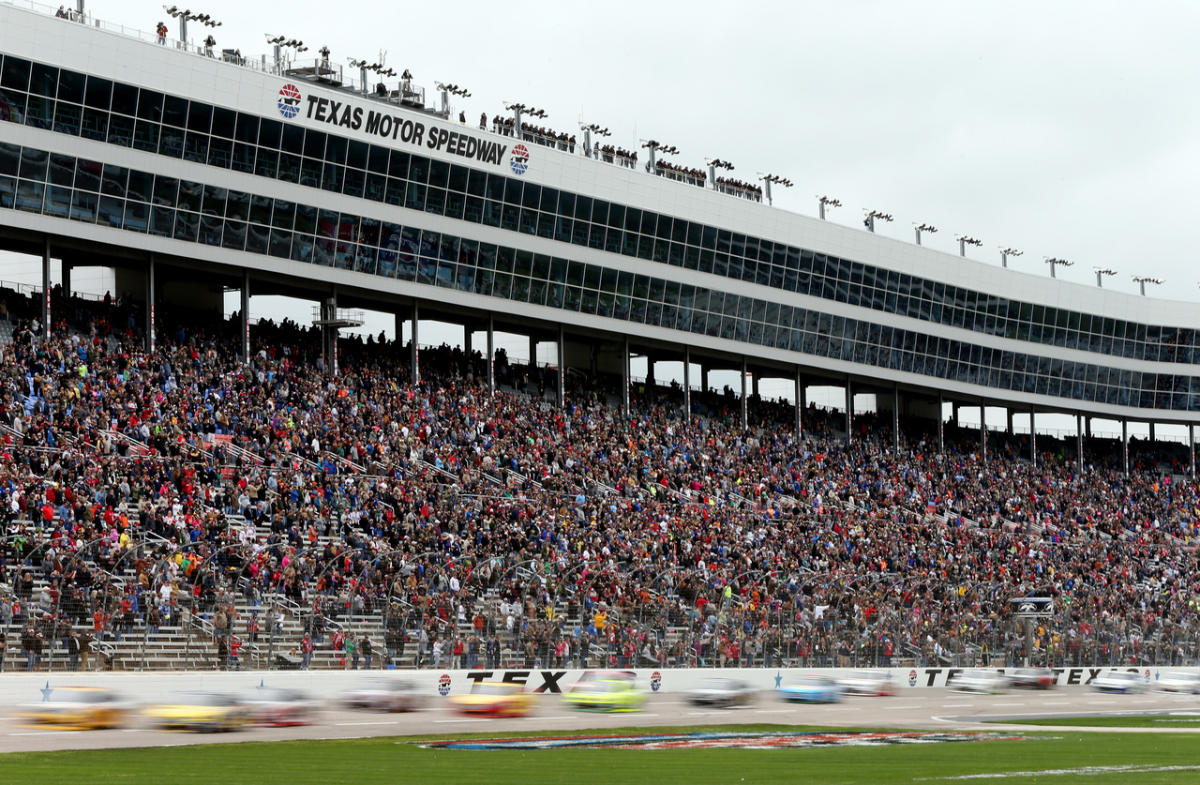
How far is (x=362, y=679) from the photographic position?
34.0 meters

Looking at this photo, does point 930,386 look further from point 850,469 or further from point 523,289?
point 523,289

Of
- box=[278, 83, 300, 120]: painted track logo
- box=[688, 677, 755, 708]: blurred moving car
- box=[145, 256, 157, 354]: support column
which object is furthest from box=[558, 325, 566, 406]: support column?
box=[688, 677, 755, 708]: blurred moving car

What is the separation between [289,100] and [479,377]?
536 inches

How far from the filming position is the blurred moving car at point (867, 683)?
41.6 metres

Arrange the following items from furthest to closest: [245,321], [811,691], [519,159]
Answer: [519,159]
[245,321]
[811,691]

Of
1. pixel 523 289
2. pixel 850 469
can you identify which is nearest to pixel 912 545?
pixel 850 469

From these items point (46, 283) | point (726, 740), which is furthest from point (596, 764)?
point (46, 283)

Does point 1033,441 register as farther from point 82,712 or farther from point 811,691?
point 82,712

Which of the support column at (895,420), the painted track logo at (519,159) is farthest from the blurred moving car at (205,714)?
the support column at (895,420)

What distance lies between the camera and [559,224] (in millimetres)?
63656

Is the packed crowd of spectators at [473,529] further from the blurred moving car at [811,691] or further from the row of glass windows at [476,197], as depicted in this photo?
the row of glass windows at [476,197]

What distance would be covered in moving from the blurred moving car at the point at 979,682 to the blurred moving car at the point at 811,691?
6.85 meters

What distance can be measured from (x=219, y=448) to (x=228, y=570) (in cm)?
820

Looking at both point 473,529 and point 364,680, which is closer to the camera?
point 364,680
